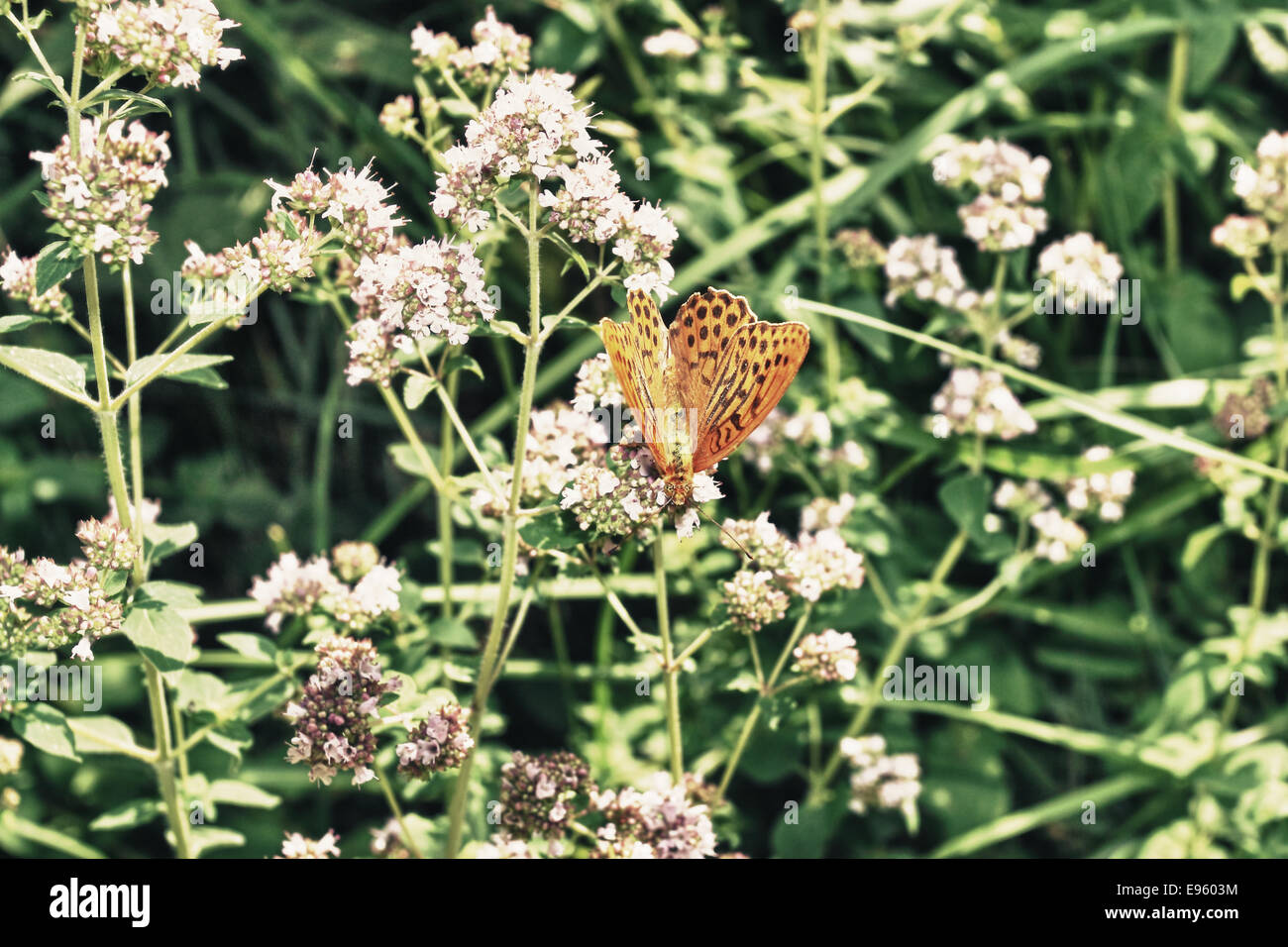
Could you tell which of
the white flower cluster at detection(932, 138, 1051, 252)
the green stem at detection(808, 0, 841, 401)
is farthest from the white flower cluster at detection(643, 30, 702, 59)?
the white flower cluster at detection(932, 138, 1051, 252)

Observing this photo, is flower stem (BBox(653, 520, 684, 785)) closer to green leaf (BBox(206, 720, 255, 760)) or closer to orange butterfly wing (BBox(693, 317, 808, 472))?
orange butterfly wing (BBox(693, 317, 808, 472))

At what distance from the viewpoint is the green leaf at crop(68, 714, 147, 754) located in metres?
3.01

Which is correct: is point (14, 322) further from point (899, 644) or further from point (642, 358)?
point (899, 644)

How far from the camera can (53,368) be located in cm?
278

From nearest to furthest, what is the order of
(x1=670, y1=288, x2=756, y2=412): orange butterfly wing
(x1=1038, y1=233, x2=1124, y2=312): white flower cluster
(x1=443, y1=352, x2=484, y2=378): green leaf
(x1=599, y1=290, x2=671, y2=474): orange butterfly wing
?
(x1=599, y1=290, x2=671, y2=474): orange butterfly wing
(x1=670, y1=288, x2=756, y2=412): orange butterfly wing
(x1=443, y1=352, x2=484, y2=378): green leaf
(x1=1038, y1=233, x2=1124, y2=312): white flower cluster

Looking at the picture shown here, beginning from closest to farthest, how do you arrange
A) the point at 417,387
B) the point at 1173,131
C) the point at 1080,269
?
the point at 417,387, the point at 1080,269, the point at 1173,131

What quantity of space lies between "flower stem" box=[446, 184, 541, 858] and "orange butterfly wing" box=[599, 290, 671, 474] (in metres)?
0.20

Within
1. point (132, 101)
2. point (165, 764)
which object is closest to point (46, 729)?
point (165, 764)

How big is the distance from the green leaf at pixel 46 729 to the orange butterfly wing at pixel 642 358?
4.88 ft

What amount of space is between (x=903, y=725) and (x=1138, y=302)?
184 centimetres

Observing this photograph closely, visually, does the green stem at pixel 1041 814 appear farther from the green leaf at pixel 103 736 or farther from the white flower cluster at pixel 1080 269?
the green leaf at pixel 103 736

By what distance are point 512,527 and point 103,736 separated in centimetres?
116

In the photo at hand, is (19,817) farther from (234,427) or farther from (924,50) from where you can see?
(924,50)

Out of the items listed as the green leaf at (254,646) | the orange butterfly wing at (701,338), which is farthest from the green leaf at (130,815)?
the orange butterfly wing at (701,338)
